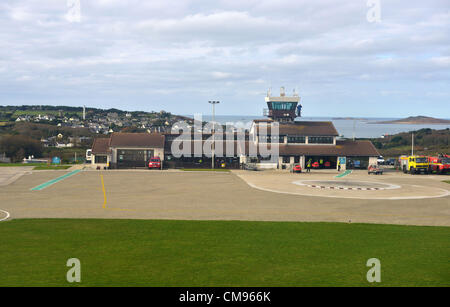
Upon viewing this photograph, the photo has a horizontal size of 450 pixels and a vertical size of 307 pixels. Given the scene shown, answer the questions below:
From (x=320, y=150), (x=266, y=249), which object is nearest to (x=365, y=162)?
(x=320, y=150)

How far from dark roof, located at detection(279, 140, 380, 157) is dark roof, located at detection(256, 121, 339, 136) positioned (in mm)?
2481

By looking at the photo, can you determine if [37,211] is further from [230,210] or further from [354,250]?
[354,250]

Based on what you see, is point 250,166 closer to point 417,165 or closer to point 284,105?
point 284,105

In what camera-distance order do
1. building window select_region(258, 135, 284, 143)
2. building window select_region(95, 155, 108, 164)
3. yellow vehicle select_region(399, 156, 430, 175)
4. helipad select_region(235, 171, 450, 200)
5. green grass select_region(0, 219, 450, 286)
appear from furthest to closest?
building window select_region(258, 135, 284, 143), building window select_region(95, 155, 108, 164), yellow vehicle select_region(399, 156, 430, 175), helipad select_region(235, 171, 450, 200), green grass select_region(0, 219, 450, 286)

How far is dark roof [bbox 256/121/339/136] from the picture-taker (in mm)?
81688

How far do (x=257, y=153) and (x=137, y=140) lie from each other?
2205 cm

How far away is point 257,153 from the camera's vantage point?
79.6 m

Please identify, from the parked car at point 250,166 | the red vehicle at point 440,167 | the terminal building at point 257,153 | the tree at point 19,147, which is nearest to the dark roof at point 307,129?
the terminal building at point 257,153

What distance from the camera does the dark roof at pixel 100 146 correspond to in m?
76.3

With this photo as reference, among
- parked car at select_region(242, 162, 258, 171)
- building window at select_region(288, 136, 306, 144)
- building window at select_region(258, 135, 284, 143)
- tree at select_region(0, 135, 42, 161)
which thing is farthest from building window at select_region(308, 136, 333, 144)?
tree at select_region(0, 135, 42, 161)

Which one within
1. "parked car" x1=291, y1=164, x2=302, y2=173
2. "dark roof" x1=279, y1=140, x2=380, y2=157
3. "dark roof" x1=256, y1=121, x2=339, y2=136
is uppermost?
"dark roof" x1=256, y1=121, x2=339, y2=136

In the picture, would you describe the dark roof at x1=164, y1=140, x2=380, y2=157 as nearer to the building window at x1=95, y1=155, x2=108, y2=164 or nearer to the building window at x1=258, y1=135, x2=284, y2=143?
the building window at x1=258, y1=135, x2=284, y2=143

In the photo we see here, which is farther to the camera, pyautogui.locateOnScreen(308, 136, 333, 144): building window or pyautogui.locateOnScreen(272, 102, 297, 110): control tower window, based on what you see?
pyautogui.locateOnScreen(272, 102, 297, 110): control tower window

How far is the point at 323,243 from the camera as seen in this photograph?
21.8 metres
